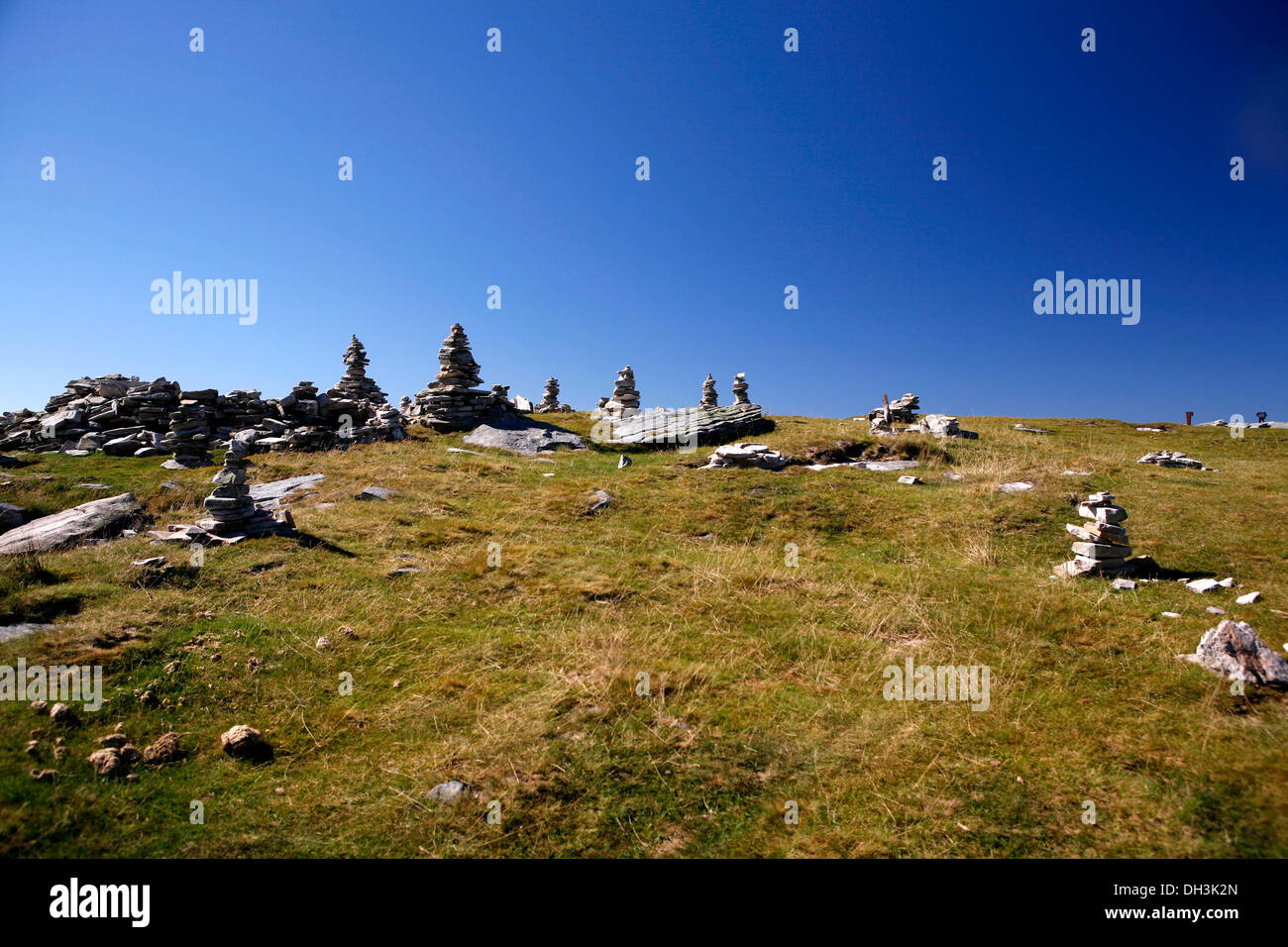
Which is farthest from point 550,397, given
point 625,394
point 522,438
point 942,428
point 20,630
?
point 20,630

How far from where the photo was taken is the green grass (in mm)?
4832

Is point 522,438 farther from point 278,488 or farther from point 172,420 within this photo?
point 172,420

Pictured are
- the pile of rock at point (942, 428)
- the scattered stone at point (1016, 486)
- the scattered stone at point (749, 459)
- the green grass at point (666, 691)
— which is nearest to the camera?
the green grass at point (666, 691)

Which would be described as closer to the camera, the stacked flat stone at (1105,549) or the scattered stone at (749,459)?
the stacked flat stone at (1105,549)

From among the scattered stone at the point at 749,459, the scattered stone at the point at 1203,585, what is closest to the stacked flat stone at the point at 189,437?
the scattered stone at the point at 749,459

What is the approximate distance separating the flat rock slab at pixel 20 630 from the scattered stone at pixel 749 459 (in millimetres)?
16309

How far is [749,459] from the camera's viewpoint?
19.8 m

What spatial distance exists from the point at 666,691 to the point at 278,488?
1553 cm

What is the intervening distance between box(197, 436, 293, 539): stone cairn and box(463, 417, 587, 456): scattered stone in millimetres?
13194

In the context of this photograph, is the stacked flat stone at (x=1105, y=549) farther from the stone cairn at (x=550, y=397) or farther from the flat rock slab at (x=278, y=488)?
the stone cairn at (x=550, y=397)

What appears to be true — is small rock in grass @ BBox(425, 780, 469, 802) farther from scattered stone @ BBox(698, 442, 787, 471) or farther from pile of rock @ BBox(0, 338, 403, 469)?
pile of rock @ BBox(0, 338, 403, 469)

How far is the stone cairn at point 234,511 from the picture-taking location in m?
11.6
